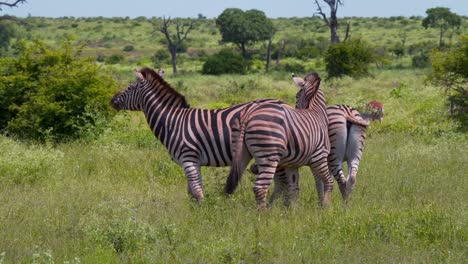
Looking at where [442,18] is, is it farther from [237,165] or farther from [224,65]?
[237,165]

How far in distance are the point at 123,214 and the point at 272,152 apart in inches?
70.0

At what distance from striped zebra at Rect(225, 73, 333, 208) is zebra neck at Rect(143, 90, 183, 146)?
106cm

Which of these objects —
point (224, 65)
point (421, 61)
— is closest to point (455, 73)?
point (224, 65)

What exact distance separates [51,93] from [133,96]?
5.89 meters

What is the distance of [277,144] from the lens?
707 centimetres

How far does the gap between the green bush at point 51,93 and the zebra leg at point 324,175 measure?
6.59 m

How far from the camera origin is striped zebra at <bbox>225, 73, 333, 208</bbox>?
709 centimetres

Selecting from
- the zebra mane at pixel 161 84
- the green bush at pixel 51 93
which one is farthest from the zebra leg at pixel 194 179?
the green bush at pixel 51 93

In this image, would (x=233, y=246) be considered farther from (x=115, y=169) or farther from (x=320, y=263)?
(x=115, y=169)

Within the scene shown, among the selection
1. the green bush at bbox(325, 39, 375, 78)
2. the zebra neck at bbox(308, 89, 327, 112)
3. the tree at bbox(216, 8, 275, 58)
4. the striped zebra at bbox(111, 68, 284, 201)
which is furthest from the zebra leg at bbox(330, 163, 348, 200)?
the tree at bbox(216, 8, 275, 58)

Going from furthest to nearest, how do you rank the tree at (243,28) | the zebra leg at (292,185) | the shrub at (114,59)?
1. the tree at (243,28)
2. the shrub at (114,59)
3. the zebra leg at (292,185)

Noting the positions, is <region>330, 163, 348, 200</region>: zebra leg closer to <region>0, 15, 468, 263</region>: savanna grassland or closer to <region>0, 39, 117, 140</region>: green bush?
<region>0, 15, 468, 263</region>: savanna grassland

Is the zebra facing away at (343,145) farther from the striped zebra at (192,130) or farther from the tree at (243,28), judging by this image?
the tree at (243,28)

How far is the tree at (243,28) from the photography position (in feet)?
202
